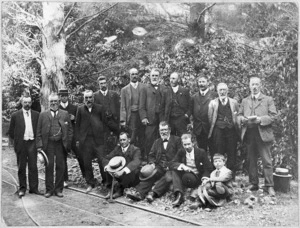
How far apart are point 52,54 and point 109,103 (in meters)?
1.25

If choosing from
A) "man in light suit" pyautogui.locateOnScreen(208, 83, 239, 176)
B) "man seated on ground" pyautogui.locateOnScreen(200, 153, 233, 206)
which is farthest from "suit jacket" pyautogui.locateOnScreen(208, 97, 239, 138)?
"man seated on ground" pyautogui.locateOnScreen(200, 153, 233, 206)

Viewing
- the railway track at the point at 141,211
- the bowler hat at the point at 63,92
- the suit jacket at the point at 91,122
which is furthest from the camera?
the bowler hat at the point at 63,92

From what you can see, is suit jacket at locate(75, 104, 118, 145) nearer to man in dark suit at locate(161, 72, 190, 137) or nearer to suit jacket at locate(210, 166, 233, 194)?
man in dark suit at locate(161, 72, 190, 137)

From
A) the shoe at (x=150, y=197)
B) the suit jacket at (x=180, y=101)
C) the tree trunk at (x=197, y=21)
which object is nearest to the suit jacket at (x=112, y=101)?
the suit jacket at (x=180, y=101)

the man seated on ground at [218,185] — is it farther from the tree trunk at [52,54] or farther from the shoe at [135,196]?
the tree trunk at [52,54]

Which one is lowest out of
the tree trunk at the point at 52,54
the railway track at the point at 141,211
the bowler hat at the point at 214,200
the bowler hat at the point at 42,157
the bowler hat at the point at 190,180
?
the railway track at the point at 141,211

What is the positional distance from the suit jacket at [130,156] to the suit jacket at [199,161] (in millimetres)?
553

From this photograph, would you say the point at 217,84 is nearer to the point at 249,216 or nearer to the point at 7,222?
the point at 249,216

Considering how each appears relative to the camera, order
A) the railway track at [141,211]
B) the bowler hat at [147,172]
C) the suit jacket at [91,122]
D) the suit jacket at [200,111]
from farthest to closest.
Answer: the suit jacket at [91,122]
the suit jacket at [200,111]
the bowler hat at [147,172]
the railway track at [141,211]

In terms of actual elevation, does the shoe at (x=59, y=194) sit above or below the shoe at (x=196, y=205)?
above

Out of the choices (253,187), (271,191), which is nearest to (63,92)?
(253,187)

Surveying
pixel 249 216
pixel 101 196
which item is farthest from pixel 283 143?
pixel 101 196

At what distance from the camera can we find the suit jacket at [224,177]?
5.25m

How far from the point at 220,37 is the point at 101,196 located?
3.24m
